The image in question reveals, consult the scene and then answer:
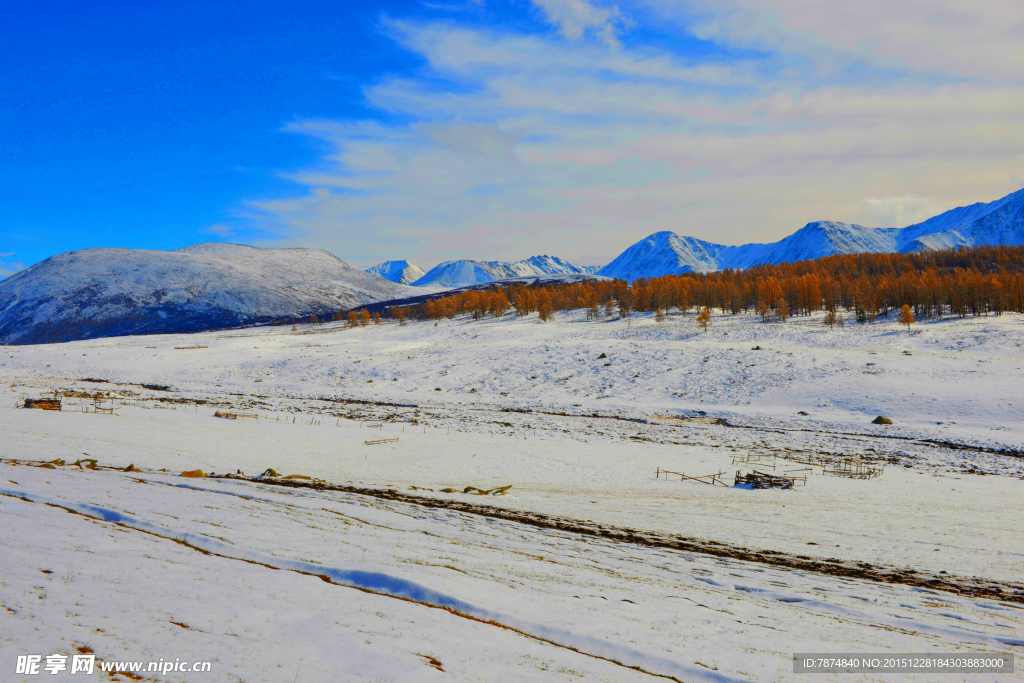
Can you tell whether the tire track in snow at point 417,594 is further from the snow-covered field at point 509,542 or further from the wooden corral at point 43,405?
the wooden corral at point 43,405

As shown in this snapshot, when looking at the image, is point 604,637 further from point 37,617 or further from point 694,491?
Result: point 694,491

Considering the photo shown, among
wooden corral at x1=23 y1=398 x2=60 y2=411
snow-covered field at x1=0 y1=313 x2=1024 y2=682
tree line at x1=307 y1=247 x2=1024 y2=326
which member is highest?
tree line at x1=307 y1=247 x2=1024 y2=326

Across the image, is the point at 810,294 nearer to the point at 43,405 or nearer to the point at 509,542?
the point at 509,542

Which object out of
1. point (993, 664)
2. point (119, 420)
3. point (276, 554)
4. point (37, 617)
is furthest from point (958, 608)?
point (119, 420)

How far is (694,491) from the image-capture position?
20797 mm
